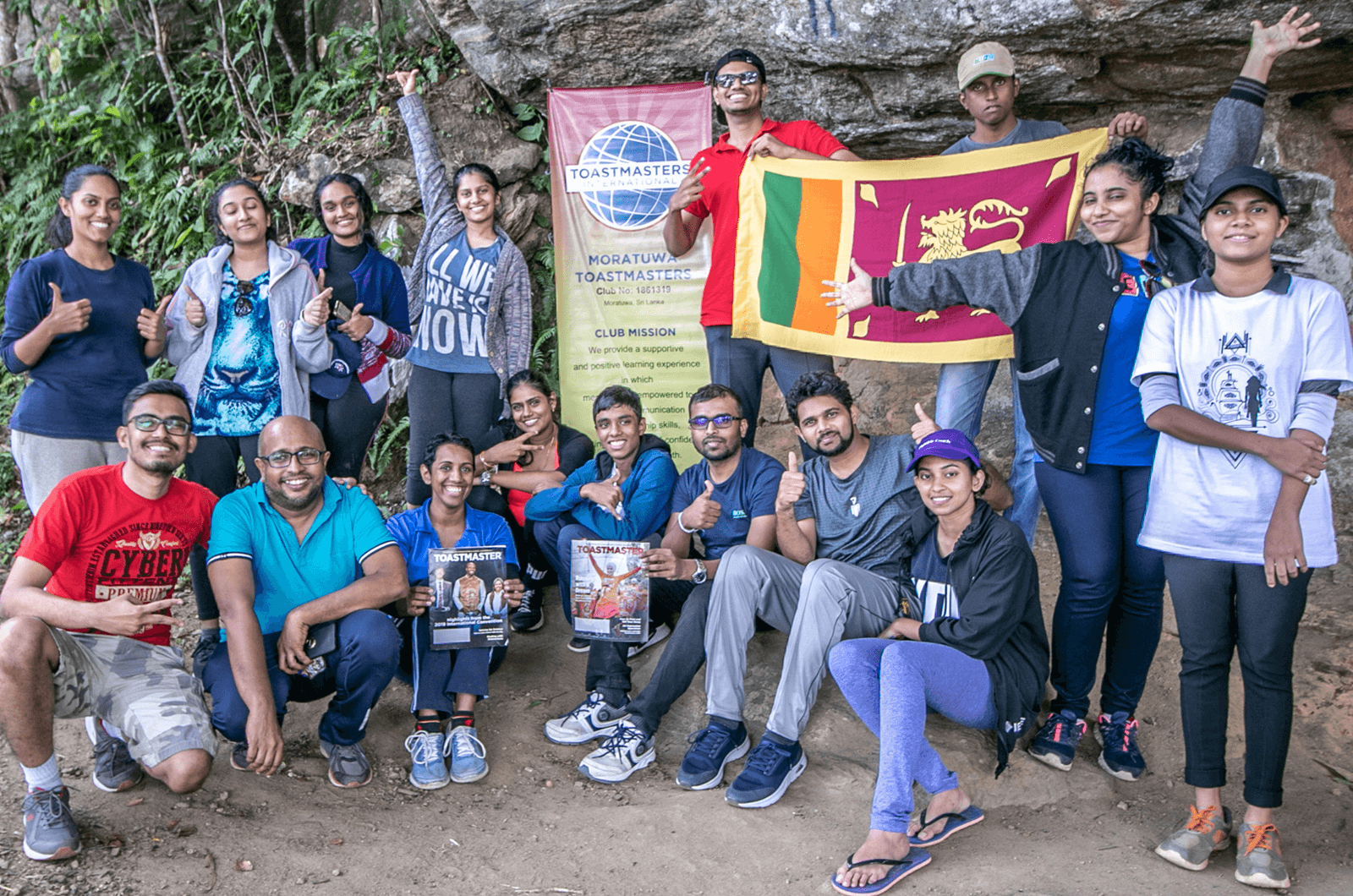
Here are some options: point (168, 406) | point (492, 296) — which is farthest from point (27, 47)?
point (168, 406)

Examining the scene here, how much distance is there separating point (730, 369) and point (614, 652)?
145cm

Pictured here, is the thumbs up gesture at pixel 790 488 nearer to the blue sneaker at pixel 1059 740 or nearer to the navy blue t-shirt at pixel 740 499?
the navy blue t-shirt at pixel 740 499

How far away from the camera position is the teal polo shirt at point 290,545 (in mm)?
3566

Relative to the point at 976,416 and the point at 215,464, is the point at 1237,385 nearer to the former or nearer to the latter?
the point at 976,416

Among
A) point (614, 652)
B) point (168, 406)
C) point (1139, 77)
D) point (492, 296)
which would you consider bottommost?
point (614, 652)

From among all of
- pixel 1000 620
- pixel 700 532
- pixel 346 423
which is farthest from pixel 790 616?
pixel 346 423

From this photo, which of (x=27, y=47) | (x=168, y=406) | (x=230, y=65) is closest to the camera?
(x=168, y=406)

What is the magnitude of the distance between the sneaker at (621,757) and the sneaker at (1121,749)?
1700 millimetres

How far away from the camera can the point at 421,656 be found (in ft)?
13.1

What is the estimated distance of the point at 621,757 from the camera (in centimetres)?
379

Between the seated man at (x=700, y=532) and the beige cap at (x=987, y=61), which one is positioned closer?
the seated man at (x=700, y=532)

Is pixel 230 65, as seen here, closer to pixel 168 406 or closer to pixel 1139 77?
pixel 168 406

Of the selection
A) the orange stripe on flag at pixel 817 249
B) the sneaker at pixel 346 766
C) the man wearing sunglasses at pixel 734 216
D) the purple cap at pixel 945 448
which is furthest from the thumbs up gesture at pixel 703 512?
the sneaker at pixel 346 766

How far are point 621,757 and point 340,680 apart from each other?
1.07 m
